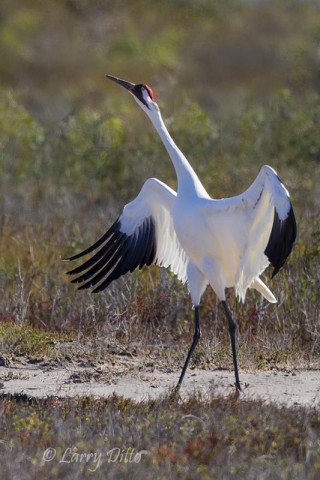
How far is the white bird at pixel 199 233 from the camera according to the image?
24.6 ft

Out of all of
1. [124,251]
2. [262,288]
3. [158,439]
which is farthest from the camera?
[124,251]

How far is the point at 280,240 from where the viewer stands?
24.5ft

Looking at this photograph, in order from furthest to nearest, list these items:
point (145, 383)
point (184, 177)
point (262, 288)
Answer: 1. point (262, 288)
2. point (184, 177)
3. point (145, 383)

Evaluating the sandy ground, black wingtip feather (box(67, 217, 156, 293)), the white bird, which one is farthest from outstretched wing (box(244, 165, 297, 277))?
black wingtip feather (box(67, 217, 156, 293))

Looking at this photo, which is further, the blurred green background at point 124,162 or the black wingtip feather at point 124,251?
the blurred green background at point 124,162

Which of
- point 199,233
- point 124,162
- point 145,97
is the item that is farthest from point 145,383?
point 124,162

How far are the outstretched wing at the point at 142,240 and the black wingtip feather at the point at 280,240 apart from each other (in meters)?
1.11

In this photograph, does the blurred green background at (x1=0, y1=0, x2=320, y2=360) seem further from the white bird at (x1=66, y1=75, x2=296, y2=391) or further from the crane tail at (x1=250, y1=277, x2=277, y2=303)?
the white bird at (x1=66, y1=75, x2=296, y2=391)

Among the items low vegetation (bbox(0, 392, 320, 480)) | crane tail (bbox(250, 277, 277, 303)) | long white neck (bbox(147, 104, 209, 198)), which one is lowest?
low vegetation (bbox(0, 392, 320, 480))

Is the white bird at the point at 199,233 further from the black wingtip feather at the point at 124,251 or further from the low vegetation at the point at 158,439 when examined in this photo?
the low vegetation at the point at 158,439

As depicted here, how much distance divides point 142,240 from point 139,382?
132 centimetres

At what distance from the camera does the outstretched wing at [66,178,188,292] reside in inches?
333

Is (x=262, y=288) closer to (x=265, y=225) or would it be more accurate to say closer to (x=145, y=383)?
(x=265, y=225)

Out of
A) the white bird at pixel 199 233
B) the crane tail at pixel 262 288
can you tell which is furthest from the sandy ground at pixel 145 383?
the crane tail at pixel 262 288
